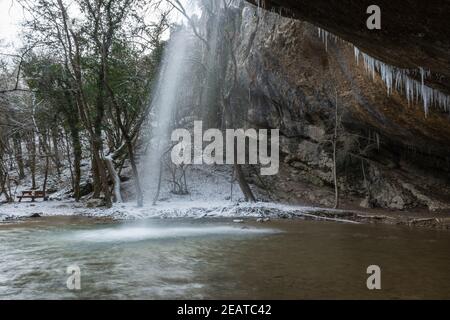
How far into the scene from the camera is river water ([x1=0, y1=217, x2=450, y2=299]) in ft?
15.6

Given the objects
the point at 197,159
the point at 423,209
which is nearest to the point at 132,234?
the point at 423,209

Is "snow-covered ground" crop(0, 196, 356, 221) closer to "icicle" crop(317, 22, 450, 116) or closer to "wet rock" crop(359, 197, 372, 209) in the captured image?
"wet rock" crop(359, 197, 372, 209)

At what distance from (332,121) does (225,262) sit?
479 inches

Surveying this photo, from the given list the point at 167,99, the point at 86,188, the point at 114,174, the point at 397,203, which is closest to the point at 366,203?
the point at 397,203

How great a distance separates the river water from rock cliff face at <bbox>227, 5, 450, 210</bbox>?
3916mm

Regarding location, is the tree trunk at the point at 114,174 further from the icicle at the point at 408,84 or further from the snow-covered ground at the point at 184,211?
the icicle at the point at 408,84

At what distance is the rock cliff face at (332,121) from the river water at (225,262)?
12.8ft

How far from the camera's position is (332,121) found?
17203mm

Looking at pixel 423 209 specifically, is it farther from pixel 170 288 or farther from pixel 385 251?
pixel 170 288

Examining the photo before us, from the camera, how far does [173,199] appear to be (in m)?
19.7

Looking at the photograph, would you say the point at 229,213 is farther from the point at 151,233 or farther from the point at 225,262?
the point at 225,262

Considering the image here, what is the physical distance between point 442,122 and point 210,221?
7710 millimetres

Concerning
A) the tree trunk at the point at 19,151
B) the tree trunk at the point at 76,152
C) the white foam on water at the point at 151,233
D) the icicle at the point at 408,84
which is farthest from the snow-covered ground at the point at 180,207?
the icicle at the point at 408,84

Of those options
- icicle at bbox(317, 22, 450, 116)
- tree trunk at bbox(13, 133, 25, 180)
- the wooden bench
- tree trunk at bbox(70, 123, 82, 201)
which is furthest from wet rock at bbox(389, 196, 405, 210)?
tree trunk at bbox(13, 133, 25, 180)
